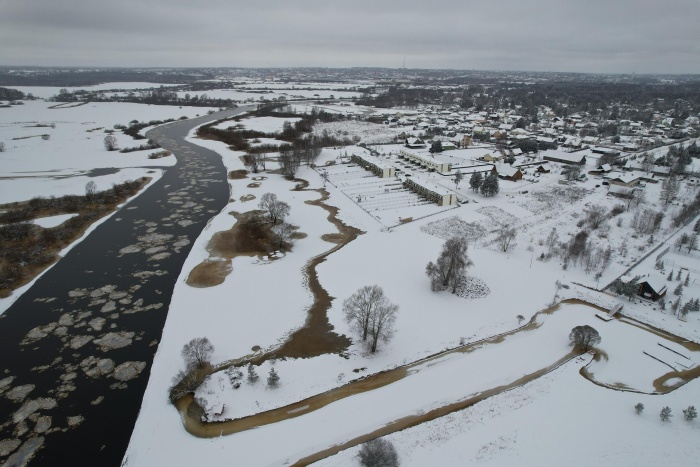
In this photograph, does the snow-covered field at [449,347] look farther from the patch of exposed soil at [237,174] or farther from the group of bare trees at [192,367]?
the patch of exposed soil at [237,174]

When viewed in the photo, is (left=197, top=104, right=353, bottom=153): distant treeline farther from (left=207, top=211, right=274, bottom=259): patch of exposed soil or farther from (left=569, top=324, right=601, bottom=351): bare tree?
(left=569, top=324, right=601, bottom=351): bare tree

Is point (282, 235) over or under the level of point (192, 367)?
over

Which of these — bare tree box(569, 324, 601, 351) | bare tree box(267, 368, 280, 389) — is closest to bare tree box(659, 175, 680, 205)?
bare tree box(569, 324, 601, 351)

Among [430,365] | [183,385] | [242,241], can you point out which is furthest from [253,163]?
[430,365]

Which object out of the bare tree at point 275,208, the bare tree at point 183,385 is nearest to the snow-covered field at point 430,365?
the bare tree at point 183,385

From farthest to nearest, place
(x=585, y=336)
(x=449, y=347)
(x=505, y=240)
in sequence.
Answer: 1. (x=505, y=240)
2. (x=449, y=347)
3. (x=585, y=336)

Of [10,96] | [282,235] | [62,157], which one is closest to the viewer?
[282,235]

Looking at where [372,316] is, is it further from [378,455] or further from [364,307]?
[378,455]
